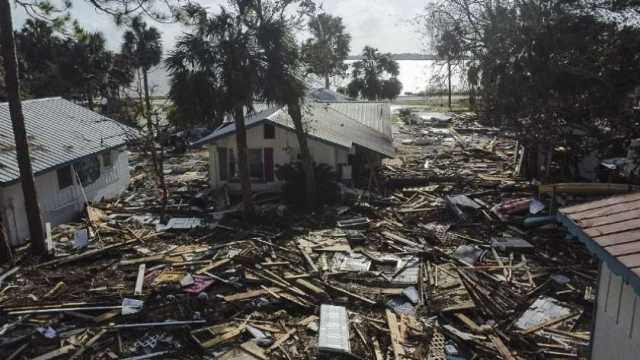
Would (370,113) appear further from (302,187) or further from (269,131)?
(302,187)

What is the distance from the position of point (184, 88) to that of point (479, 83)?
18894 mm

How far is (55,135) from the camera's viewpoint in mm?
22938

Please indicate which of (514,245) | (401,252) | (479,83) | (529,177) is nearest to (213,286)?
(401,252)

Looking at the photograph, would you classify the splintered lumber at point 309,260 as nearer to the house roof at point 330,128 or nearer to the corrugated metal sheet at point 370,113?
the house roof at point 330,128

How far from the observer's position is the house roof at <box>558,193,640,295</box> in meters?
5.18

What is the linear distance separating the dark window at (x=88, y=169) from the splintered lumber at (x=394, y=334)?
55.3 feet

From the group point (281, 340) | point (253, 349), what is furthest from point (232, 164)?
point (253, 349)

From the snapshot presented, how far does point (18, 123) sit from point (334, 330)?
11.9 m

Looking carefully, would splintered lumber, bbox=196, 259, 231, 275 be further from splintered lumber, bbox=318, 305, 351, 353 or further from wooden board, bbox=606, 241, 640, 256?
wooden board, bbox=606, 241, 640, 256

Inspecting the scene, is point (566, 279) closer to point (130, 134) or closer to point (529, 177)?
point (529, 177)

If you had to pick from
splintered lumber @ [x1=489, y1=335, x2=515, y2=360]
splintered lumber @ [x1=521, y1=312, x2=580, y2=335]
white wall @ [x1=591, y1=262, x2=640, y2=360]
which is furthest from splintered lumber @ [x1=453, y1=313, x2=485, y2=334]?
white wall @ [x1=591, y1=262, x2=640, y2=360]

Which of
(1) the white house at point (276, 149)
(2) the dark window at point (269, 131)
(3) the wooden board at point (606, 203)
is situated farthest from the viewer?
(2) the dark window at point (269, 131)

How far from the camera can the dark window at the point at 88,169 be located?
23.1 m

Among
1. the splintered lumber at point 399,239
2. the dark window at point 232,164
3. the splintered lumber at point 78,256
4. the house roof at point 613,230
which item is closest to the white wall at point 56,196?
the splintered lumber at point 78,256
